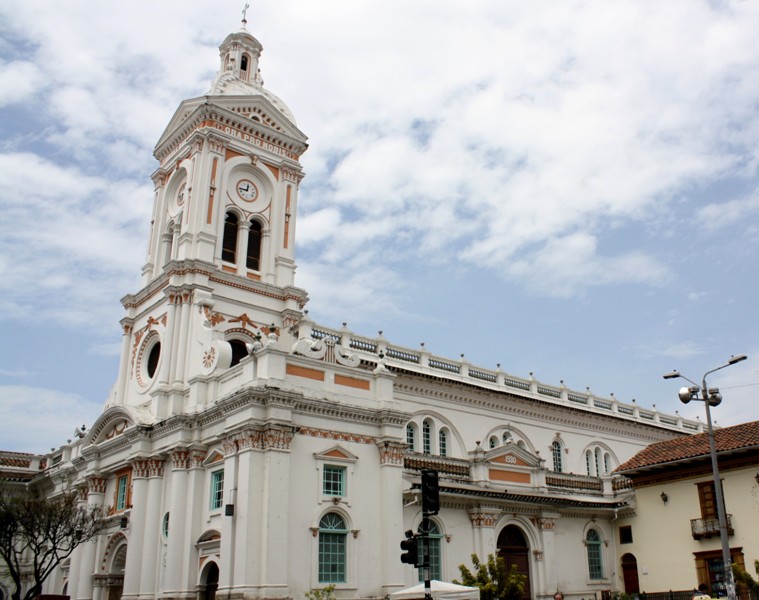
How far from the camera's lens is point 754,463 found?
33.0 m

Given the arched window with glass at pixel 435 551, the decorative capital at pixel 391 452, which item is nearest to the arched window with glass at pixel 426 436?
the arched window with glass at pixel 435 551

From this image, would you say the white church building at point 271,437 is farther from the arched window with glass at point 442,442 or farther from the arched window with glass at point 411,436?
the arched window with glass at point 411,436

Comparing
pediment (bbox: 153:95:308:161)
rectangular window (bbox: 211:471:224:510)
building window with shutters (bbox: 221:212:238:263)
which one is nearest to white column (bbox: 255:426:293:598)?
rectangular window (bbox: 211:471:224:510)

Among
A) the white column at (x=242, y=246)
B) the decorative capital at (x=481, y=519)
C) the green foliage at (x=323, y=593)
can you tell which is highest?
the white column at (x=242, y=246)

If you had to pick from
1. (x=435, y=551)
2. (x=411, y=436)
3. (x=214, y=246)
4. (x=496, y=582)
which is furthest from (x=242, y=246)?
(x=496, y=582)

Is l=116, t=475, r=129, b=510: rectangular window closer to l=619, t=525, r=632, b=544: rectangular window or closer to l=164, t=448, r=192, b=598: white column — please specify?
l=164, t=448, r=192, b=598: white column

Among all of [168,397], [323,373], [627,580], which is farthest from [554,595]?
[168,397]

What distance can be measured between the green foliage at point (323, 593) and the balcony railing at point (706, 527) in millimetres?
16864

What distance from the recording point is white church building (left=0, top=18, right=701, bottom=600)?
2873 cm

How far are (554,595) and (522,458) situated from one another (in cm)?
622

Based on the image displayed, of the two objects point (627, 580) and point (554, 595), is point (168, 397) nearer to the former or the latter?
point (554, 595)

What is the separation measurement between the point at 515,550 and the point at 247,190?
2154cm

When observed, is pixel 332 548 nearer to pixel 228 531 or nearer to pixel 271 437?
pixel 228 531

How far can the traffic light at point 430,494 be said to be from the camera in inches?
726
